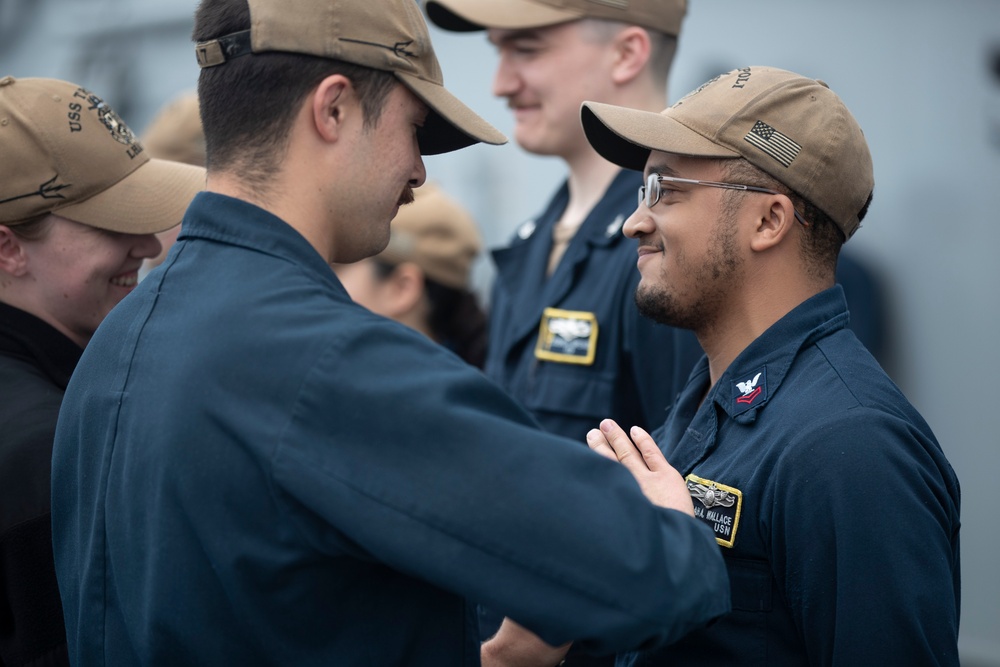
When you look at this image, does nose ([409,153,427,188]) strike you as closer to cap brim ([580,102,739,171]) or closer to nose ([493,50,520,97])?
cap brim ([580,102,739,171])

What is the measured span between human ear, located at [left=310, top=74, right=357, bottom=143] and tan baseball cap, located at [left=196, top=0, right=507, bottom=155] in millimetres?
36

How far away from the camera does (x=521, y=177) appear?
4.80 meters

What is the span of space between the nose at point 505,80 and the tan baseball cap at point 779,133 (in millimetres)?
1229

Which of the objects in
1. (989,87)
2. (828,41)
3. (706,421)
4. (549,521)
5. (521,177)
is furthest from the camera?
(521,177)

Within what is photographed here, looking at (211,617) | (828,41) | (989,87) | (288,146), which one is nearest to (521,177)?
(828,41)

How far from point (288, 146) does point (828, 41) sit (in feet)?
9.16

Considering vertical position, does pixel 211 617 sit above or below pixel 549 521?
below

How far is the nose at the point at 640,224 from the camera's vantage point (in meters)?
2.18

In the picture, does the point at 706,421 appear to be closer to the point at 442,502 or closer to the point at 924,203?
the point at 442,502

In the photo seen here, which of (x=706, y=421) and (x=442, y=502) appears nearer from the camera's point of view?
(x=442, y=502)

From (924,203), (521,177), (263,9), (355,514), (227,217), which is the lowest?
(521,177)

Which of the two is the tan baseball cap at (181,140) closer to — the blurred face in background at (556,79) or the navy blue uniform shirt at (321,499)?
the blurred face in background at (556,79)

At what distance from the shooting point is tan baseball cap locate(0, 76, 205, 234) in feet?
6.82

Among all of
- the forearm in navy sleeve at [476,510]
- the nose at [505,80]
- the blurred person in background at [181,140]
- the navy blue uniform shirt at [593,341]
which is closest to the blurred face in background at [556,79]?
the nose at [505,80]
